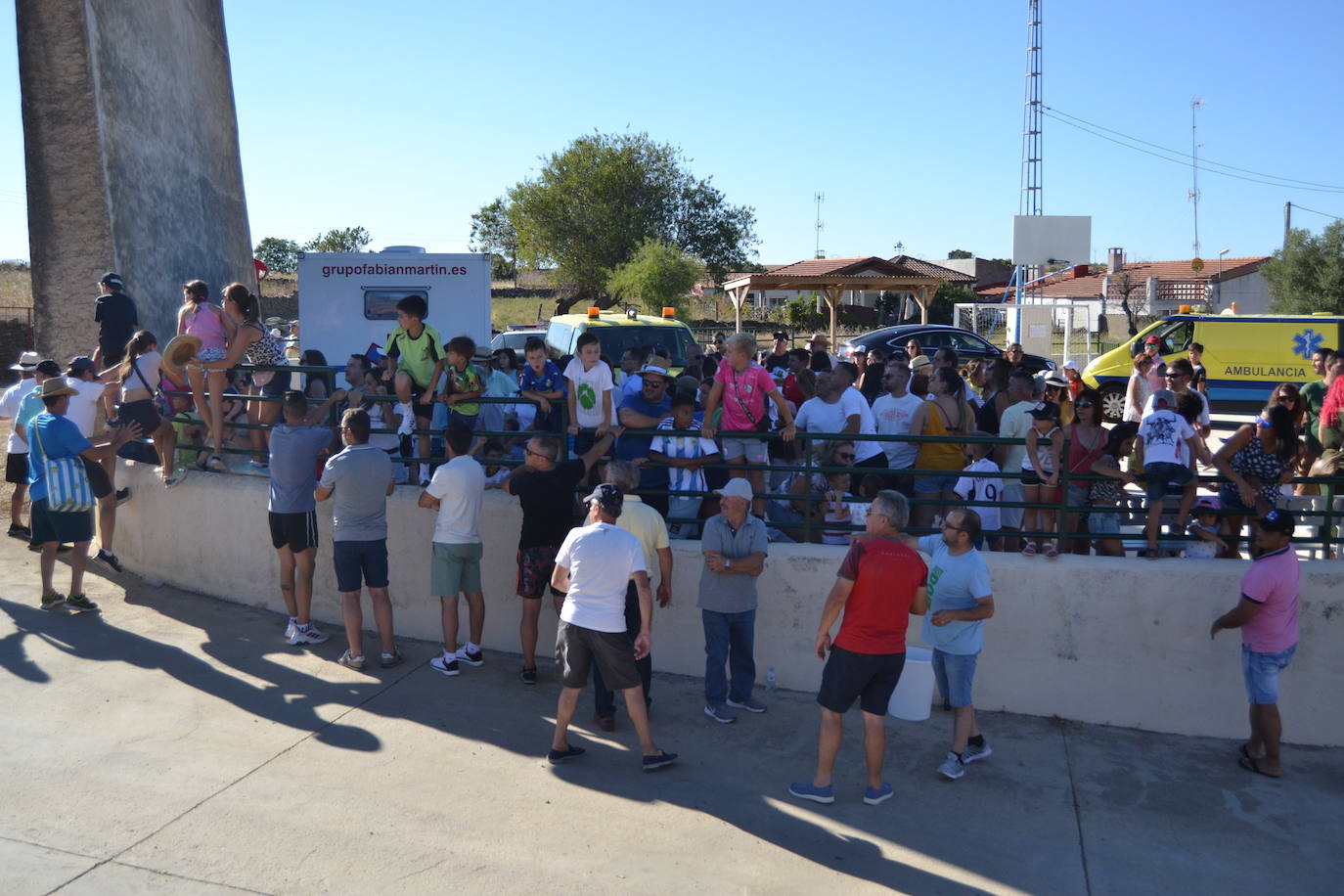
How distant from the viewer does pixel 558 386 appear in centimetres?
884

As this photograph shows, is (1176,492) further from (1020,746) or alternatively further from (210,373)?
(210,373)

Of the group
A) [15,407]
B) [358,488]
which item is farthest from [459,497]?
[15,407]

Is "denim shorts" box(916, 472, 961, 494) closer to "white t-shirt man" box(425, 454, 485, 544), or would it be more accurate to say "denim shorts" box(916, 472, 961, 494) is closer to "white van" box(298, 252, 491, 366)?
"white t-shirt man" box(425, 454, 485, 544)

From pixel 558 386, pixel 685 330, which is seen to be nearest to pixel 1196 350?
pixel 685 330

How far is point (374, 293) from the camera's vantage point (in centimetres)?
→ 1371

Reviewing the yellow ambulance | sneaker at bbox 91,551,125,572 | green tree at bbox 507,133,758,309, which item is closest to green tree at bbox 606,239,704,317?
green tree at bbox 507,133,758,309

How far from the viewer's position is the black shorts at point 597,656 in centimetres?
569

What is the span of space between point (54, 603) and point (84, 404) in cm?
176

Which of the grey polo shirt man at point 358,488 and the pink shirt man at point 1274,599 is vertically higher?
the grey polo shirt man at point 358,488

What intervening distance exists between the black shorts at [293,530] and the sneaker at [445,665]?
1299mm

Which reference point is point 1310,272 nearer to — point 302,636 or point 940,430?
point 940,430

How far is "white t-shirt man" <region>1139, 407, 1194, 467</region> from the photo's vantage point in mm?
6801

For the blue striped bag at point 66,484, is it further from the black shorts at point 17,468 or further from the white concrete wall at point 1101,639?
the white concrete wall at point 1101,639

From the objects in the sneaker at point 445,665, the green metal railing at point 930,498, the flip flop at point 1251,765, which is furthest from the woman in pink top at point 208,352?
the flip flop at point 1251,765
